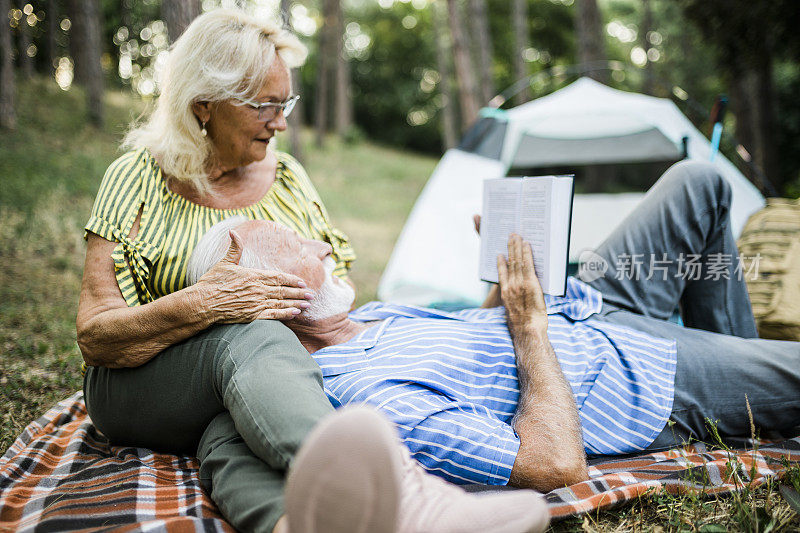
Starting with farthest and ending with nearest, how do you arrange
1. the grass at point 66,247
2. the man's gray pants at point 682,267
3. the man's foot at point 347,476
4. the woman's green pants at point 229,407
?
the man's gray pants at point 682,267
the grass at point 66,247
the woman's green pants at point 229,407
the man's foot at point 347,476

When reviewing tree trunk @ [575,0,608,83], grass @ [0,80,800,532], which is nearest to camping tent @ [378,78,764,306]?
grass @ [0,80,800,532]

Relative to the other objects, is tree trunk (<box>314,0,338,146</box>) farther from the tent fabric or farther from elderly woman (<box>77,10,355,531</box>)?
elderly woman (<box>77,10,355,531</box>)

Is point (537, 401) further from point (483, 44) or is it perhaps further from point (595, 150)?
point (483, 44)

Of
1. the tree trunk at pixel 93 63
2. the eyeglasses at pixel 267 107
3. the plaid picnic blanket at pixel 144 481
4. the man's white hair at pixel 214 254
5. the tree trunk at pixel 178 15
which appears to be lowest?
the plaid picnic blanket at pixel 144 481

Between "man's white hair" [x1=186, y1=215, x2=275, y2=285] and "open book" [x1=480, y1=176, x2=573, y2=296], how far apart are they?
0.80 m

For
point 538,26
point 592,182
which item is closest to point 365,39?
point 538,26

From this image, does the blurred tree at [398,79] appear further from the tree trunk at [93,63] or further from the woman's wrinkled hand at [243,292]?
the woman's wrinkled hand at [243,292]

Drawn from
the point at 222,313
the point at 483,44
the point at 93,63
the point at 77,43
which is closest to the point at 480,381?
the point at 222,313

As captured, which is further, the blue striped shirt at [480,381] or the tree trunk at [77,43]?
the tree trunk at [77,43]

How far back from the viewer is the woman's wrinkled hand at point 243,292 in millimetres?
1458

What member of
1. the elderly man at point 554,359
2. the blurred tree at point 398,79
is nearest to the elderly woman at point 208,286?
the elderly man at point 554,359

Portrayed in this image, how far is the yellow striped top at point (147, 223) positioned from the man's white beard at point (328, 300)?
39cm

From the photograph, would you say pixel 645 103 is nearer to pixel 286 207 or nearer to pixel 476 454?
pixel 286 207

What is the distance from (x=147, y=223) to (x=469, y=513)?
4.21 ft
